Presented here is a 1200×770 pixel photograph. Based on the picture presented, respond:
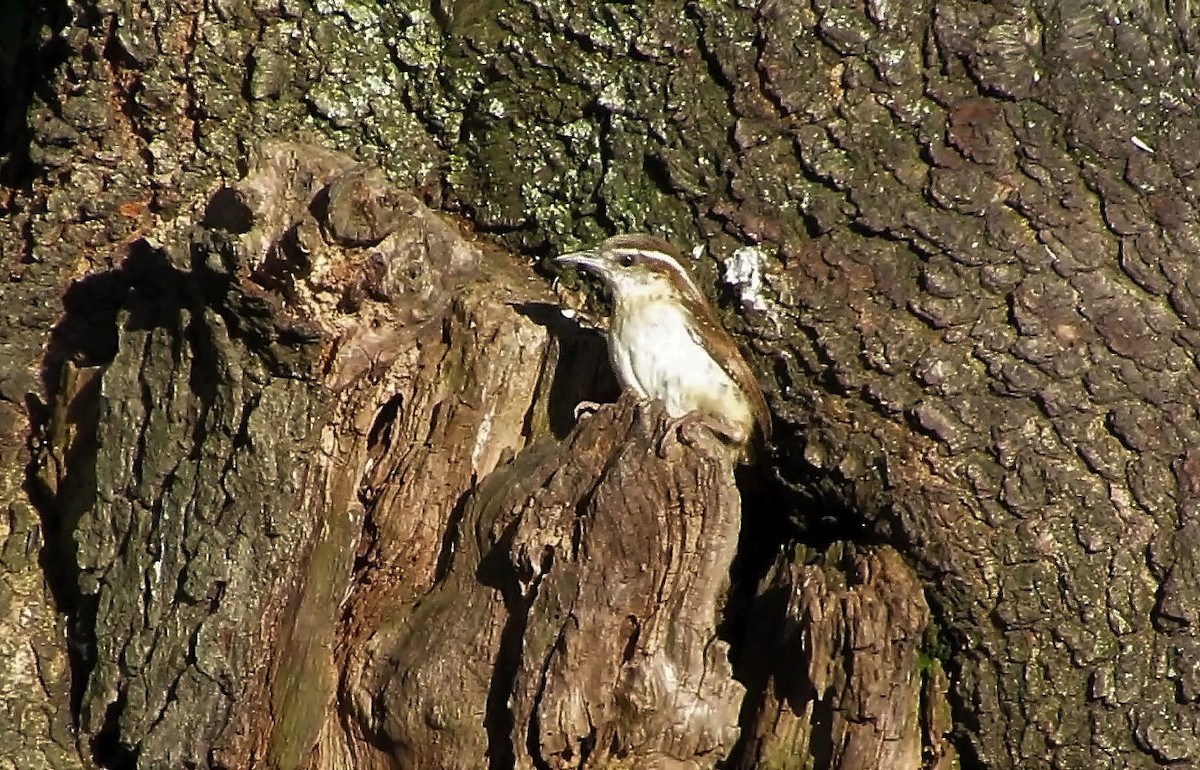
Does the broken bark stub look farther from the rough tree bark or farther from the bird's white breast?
the bird's white breast

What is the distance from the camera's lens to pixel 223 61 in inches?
206

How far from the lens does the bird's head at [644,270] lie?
4898 mm

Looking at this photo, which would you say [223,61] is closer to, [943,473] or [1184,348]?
[943,473]

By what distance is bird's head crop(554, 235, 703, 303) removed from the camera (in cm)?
490

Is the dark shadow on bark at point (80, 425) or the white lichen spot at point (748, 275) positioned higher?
the white lichen spot at point (748, 275)

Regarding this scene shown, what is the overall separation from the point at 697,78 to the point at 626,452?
1.32 m

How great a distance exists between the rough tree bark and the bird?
0.10 m

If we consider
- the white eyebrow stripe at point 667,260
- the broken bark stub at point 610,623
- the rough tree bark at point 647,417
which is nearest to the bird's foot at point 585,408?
the rough tree bark at point 647,417

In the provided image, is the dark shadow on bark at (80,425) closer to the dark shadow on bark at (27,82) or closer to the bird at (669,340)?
the dark shadow on bark at (27,82)

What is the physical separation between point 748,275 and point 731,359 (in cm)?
27

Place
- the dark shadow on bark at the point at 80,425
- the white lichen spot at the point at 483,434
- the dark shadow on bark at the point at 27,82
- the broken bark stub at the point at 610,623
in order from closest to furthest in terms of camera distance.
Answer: the broken bark stub at the point at 610,623 < the white lichen spot at the point at 483,434 < the dark shadow on bark at the point at 80,425 < the dark shadow on bark at the point at 27,82

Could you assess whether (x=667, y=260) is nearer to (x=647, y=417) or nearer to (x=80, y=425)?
(x=647, y=417)

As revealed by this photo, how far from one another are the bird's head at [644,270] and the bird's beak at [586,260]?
0.01 meters

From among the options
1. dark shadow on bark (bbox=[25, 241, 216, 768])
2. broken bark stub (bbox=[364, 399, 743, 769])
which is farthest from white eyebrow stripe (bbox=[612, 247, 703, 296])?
dark shadow on bark (bbox=[25, 241, 216, 768])
